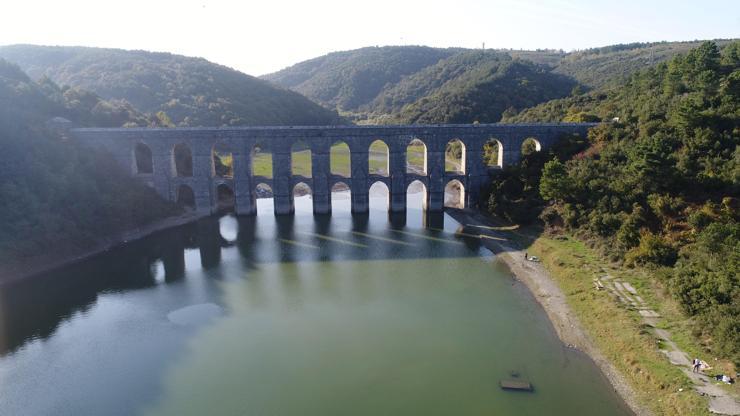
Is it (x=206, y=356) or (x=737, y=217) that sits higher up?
(x=737, y=217)

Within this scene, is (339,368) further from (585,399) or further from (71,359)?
(71,359)

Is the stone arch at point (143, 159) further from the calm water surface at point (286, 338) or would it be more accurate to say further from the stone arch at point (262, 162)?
the calm water surface at point (286, 338)

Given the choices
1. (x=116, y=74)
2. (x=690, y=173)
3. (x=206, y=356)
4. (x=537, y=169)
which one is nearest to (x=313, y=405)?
(x=206, y=356)

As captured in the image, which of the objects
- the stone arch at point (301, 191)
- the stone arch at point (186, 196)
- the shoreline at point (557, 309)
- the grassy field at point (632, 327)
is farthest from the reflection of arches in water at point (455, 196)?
the stone arch at point (186, 196)

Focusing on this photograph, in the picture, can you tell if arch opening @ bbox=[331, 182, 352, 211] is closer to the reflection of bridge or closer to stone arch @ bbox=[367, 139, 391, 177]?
the reflection of bridge

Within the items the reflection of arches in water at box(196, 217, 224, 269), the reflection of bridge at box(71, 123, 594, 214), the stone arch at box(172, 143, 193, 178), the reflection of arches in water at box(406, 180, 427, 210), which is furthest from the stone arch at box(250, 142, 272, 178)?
the reflection of arches in water at box(406, 180, 427, 210)
